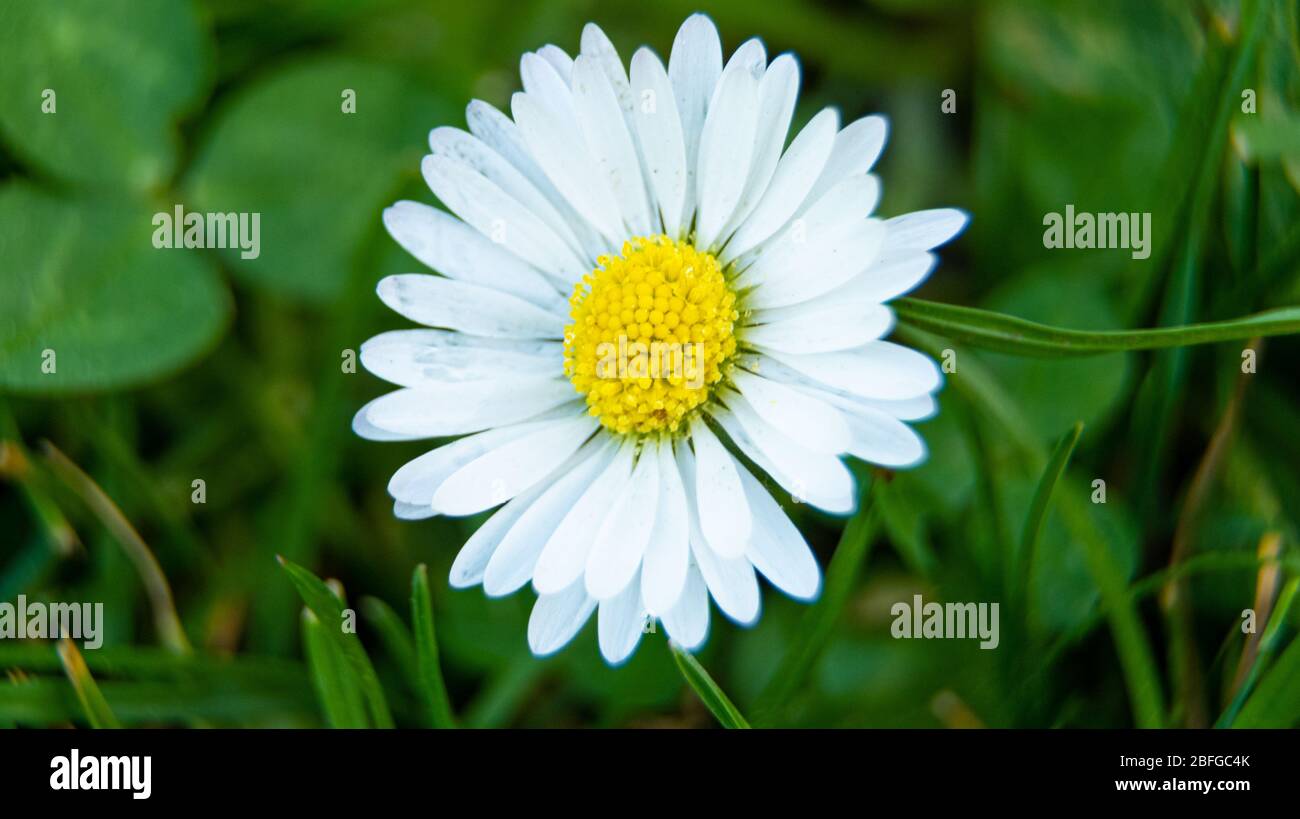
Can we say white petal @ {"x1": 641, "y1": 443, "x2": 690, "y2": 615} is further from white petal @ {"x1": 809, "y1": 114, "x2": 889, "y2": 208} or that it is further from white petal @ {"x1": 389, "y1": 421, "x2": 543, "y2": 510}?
white petal @ {"x1": 809, "y1": 114, "x2": 889, "y2": 208}

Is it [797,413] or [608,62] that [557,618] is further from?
[608,62]

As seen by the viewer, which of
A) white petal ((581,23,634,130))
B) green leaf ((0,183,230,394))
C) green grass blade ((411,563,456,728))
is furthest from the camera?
green leaf ((0,183,230,394))

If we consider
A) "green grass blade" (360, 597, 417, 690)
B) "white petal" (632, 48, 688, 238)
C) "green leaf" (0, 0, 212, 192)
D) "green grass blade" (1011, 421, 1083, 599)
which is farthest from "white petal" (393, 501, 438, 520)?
"green leaf" (0, 0, 212, 192)

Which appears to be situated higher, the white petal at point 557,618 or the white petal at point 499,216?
the white petal at point 499,216

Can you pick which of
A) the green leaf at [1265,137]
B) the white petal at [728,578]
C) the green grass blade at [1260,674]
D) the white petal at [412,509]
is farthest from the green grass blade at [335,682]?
the green leaf at [1265,137]

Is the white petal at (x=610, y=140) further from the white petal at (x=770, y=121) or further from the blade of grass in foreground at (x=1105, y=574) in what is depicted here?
the blade of grass in foreground at (x=1105, y=574)
